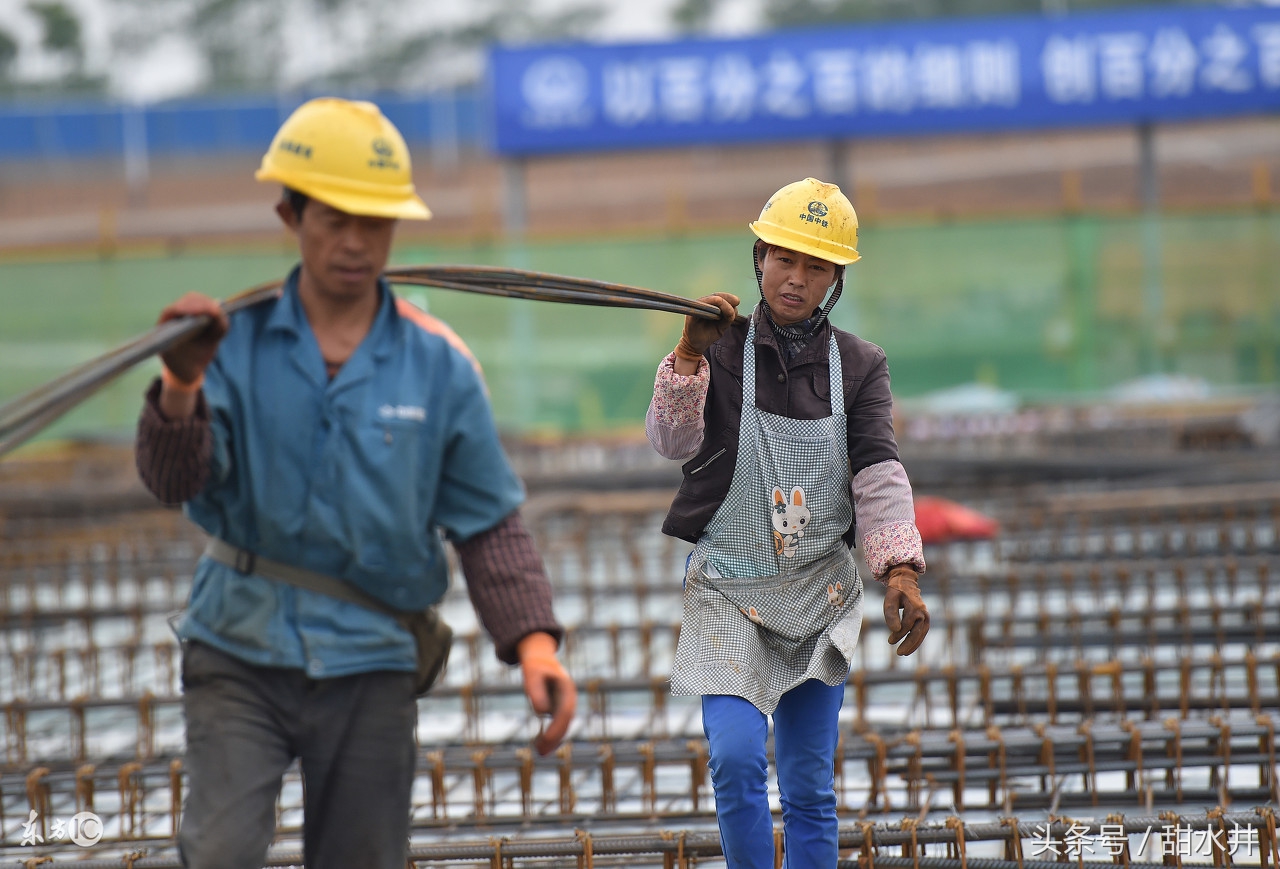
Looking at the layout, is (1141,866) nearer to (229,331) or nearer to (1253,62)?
(229,331)

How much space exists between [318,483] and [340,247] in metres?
0.35

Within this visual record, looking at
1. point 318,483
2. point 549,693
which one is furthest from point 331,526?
point 549,693

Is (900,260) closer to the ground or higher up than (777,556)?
higher up

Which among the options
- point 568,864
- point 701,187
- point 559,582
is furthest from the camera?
point 701,187

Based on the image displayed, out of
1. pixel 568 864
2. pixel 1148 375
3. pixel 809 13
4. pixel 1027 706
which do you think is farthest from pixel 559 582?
pixel 809 13

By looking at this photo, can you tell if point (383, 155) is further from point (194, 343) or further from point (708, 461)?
point (708, 461)

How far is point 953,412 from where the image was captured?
44.9 feet

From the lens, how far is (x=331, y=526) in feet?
7.04

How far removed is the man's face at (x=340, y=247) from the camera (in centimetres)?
215

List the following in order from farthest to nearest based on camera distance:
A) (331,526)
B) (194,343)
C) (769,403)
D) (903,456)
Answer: (903,456) → (769,403) → (331,526) → (194,343)

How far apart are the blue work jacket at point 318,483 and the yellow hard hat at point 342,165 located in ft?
0.62

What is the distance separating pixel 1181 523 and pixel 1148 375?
7.01m

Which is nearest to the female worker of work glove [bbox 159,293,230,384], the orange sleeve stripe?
the orange sleeve stripe

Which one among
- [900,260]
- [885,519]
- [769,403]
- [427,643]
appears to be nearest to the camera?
[427,643]
